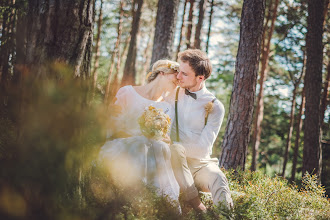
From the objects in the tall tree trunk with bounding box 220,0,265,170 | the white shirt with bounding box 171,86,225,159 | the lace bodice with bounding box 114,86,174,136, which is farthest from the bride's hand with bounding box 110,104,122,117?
the tall tree trunk with bounding box 220,0,265,170

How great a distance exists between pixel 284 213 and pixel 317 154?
466 centimetres

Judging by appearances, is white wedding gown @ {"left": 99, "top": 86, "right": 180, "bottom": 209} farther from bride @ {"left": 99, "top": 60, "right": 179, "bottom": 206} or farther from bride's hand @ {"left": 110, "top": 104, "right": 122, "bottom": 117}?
bride's hand @ {"left": 110, "top": 104, "right": 122, "bottom": 117}

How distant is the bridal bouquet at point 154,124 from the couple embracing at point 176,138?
0.08 meters

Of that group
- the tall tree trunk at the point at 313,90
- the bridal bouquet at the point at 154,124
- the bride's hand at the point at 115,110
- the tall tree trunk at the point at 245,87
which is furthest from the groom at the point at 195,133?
the tall tree trunk at the point at 313,90

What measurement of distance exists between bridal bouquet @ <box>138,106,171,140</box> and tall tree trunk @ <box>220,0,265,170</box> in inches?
122

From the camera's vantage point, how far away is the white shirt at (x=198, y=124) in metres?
3.73

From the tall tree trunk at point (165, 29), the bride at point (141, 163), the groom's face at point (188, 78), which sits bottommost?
the bride at point (141, 163)

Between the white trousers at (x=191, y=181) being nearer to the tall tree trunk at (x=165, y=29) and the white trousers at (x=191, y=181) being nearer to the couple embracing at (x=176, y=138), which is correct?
the couple embracing at (x=176, y=138)

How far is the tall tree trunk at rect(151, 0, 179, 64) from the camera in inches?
284

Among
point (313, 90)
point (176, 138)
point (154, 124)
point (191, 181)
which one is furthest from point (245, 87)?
point (154, 124)

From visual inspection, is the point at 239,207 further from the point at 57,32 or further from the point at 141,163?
the point at 57,32

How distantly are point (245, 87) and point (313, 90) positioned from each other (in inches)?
116

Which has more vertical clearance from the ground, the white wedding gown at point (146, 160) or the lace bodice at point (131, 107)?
the lace bodice at point (131, 107)

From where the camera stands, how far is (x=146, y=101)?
4.00m
